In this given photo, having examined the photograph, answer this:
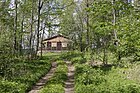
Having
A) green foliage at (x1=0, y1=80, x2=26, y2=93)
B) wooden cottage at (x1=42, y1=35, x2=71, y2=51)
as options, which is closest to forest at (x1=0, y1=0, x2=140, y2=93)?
green foliage at (x1=0, y1=80, x2=26, y2=93)

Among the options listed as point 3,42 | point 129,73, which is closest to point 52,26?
point 3,42

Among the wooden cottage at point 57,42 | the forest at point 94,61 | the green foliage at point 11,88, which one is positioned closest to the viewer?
the forest at point 94,61

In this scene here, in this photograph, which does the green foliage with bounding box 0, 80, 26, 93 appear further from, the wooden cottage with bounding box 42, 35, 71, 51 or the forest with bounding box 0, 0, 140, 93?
the wooden cottage with bounding box 42, 35, 71, 51

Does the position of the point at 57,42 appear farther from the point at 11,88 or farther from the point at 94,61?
the point at 11,88

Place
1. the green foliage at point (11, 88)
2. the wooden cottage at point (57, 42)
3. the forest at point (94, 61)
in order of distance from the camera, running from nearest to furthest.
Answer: the forest at point (94, 61) → the green foliage at point (11, 88) → the wooden cottage at point (57, 42)

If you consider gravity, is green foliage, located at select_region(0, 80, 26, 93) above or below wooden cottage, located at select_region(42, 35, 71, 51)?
below

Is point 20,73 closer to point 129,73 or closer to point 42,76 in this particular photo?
point 42,76

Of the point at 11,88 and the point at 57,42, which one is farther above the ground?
the point at 57,42

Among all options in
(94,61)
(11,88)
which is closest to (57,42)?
(94,61)

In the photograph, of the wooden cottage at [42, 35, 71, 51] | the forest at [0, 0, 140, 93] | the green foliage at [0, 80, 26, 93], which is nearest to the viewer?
the forest at [0, 0, 140, 93]

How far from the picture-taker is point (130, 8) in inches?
322

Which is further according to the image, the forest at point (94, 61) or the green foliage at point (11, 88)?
the green foliage at point (11, 88)

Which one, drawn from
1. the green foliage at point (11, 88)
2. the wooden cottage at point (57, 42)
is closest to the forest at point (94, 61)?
the green foliage at point (11, 88)

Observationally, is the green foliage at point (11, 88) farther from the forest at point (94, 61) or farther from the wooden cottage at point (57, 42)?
the wooden cottage at point (57, 42)
